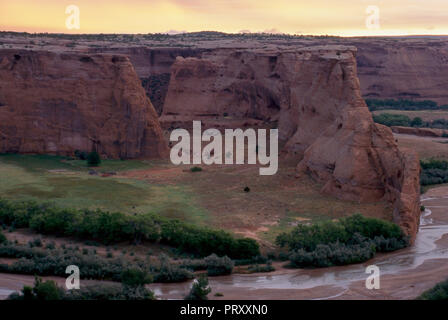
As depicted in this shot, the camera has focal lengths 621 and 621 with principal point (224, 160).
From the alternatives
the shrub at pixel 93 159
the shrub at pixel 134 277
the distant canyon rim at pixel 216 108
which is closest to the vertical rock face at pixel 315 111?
the distant canyon rim at pixel 216 108

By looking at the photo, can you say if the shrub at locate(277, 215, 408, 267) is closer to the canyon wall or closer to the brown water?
the brown water

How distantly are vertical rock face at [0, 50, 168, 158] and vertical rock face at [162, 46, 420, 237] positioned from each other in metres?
9.85

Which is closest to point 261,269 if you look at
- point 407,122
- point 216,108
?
point 216,108

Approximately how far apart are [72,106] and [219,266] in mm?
22707

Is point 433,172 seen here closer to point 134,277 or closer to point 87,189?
point 87,189

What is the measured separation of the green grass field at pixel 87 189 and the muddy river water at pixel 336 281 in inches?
248

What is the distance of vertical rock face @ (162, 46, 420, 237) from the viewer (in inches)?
1069

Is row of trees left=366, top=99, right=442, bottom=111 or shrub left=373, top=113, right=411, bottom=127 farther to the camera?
row of trees left=366, top=99, right=442, bottom=111

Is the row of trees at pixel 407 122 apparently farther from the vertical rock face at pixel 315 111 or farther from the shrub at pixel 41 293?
the shrub at pixel 41 293

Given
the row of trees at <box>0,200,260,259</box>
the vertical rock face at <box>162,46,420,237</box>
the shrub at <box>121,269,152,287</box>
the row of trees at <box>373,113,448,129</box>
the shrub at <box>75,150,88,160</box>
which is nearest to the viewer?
the shrub at <box>121,269,152,287</box>

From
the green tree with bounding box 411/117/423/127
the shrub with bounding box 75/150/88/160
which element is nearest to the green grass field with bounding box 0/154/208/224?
the shrub with bounding box 75/150/88/160

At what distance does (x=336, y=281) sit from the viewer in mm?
19438

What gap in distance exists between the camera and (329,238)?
73.6 feet
